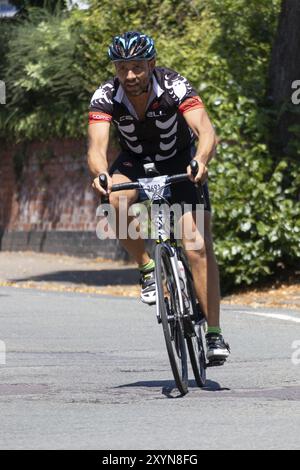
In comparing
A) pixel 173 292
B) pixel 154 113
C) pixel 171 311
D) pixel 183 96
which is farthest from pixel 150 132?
pixel 171 311

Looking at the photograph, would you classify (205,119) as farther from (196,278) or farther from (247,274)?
(247,274)

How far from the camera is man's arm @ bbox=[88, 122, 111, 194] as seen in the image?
8133 millimetres

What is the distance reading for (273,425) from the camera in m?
6.75

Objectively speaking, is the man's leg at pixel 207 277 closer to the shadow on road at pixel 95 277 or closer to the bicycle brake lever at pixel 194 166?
the bicycle brake lever at pixel 194 166

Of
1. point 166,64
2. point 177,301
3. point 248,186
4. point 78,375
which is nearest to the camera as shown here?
point 177,301

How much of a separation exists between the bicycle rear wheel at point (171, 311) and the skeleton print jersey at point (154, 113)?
591 mm

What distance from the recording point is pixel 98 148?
8.17m

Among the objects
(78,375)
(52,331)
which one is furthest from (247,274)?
(78,375)

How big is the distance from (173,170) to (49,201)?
790 inches

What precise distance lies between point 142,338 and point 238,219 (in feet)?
18.8

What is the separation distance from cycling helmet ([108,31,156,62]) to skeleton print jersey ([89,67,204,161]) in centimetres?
19

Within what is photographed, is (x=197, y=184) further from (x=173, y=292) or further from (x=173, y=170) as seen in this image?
(x=173, y=292)

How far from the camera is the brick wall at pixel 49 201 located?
88.7ft

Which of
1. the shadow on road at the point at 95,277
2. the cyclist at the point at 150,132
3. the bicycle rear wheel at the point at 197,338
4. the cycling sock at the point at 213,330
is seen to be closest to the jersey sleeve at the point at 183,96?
the cyclist at the point at 150,132
